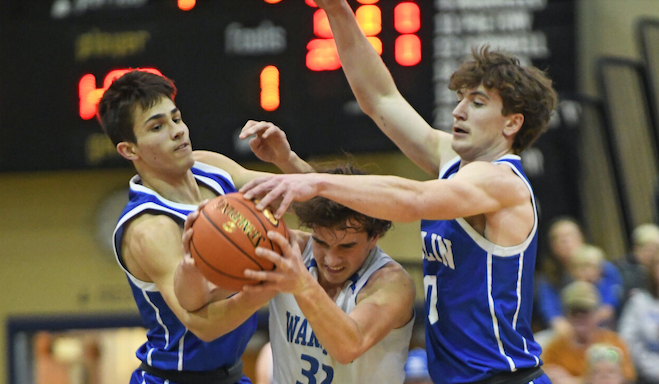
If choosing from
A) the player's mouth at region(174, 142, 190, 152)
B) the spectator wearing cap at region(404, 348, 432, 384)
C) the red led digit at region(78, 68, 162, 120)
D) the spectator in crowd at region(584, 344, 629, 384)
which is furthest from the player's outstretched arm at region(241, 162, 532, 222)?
the red led digit at region(78, 68, 162, 120)

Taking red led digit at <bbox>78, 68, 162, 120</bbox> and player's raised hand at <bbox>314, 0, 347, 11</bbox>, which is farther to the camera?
red led digit at <bbox>78, 68, 162, 120</bbox>

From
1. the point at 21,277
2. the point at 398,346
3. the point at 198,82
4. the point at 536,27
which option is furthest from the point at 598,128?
the point at 21,277

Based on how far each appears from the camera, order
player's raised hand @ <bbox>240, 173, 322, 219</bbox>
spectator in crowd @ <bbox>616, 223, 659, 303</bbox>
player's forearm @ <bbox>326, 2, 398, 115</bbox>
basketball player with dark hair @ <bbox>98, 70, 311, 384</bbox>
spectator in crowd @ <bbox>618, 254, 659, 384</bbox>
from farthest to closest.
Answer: spectator in crowd @ <bbox>616, 223, 659, 303</bbox>
spectator in crowd @ <bbox>618, 254, 659, 384</bbox>
player's forearm @ <bbox>326, 2, 398, 115</bbox>
basketball player with dark hair @ <bbox>98, 70, 311, 384</bbox>
player's raised hand @ <bbox>240, 173, 322, 219</bbox>

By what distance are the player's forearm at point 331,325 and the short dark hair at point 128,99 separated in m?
1.15

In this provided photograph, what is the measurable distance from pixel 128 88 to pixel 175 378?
1160mm

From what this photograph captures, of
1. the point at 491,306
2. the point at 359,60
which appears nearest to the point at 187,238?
the point at 491,306

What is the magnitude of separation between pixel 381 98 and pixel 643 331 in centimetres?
257

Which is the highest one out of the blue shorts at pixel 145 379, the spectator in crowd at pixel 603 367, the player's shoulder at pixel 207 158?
the player's shoulder at pixel 207 158

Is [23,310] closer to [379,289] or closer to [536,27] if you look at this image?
[536,27]

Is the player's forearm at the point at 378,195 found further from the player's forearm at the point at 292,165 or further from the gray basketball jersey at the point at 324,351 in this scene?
the player's forearm at the point at 292,165

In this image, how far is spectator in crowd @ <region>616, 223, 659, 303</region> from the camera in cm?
580

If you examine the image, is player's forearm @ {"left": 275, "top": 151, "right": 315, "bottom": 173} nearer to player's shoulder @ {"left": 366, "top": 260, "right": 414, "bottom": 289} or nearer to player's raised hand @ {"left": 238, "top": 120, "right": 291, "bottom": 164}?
player's raised hand @ {"left": 238, "top": 120, "right": 291, "bottom": 164}

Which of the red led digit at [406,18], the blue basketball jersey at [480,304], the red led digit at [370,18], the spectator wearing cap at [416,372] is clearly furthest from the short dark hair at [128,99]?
the red led digit at [406,18]

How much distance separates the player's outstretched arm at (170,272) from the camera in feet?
10.3
